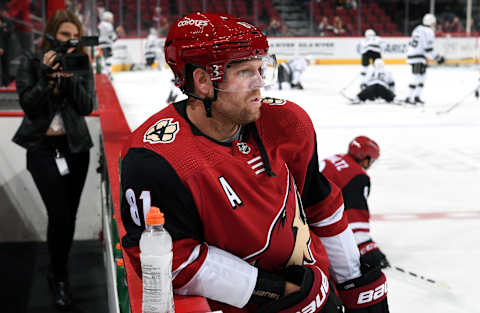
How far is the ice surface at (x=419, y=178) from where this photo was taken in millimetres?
3406

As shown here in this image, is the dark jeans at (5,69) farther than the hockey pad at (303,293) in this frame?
Yes

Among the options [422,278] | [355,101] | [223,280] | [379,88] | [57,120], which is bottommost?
[422,278]

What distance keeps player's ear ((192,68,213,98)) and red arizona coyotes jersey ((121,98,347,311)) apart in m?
0.07

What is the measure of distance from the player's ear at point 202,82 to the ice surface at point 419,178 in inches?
79.0

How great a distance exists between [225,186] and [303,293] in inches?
11.1

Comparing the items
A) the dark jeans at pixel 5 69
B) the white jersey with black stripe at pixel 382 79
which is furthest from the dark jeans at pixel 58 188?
the white jersey with black stripe at pixel 382 79

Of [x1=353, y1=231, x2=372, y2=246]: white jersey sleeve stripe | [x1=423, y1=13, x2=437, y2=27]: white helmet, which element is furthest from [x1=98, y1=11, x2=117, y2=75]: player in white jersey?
[x1=353, y1=231, x2=372, y2=246]: white jersey sleeve stripe

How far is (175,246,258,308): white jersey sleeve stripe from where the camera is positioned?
1.32 meters

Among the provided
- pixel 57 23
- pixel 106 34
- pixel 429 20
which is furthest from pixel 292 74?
pixel 57 23

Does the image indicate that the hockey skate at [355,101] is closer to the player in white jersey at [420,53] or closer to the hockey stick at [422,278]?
the player in white jersey at [420,53]

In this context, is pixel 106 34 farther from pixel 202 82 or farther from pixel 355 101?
pixel 202 82

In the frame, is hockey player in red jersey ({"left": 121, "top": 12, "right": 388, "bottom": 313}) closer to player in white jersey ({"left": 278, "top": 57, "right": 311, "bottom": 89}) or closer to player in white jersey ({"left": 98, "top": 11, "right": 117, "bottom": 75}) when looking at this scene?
player in white jersey ({"left": 278, "top": 57, "right": 311, "bottom": 89})

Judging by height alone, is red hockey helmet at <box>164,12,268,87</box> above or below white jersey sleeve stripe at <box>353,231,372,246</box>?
above

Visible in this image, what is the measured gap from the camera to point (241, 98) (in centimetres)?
142
